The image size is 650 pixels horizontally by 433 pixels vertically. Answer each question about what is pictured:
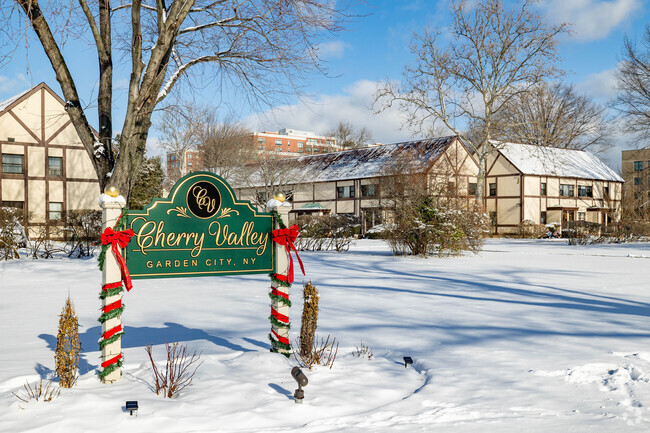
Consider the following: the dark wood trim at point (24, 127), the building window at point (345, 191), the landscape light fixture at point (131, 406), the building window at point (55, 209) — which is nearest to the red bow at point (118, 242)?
the landscape light fixture at point (131, 406)

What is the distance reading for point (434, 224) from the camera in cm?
1997

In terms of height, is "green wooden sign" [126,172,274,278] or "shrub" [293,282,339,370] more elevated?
"green wooden sign" [126,172,274,278]

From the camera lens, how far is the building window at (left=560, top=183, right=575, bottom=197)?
48.6m

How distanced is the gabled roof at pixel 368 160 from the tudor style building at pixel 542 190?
7.18 m

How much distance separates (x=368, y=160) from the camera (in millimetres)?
47344

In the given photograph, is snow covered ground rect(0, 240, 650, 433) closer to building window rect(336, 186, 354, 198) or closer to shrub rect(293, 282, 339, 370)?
shrub rect(293, 282, 339, 370)

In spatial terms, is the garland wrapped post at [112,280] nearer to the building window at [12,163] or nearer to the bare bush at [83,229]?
the bare bush at [83,229]

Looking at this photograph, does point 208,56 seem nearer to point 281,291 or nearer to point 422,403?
point 281,291

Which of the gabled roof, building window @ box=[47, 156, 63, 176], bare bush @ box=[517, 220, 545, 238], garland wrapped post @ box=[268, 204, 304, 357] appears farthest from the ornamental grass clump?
bare bush @ box=[517, 220, 545, 238]

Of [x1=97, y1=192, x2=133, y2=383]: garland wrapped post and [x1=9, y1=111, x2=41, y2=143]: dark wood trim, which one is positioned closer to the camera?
[x1=97, y1=192, x2=133, y2=383]: garland wrapped post

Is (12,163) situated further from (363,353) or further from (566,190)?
(566,190)

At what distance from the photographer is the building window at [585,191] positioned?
49781 millimetres

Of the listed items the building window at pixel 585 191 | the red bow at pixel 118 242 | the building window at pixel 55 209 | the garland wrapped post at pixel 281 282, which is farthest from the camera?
the building window at pixel 585 191

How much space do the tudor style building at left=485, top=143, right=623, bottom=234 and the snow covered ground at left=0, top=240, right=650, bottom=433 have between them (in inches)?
1379
